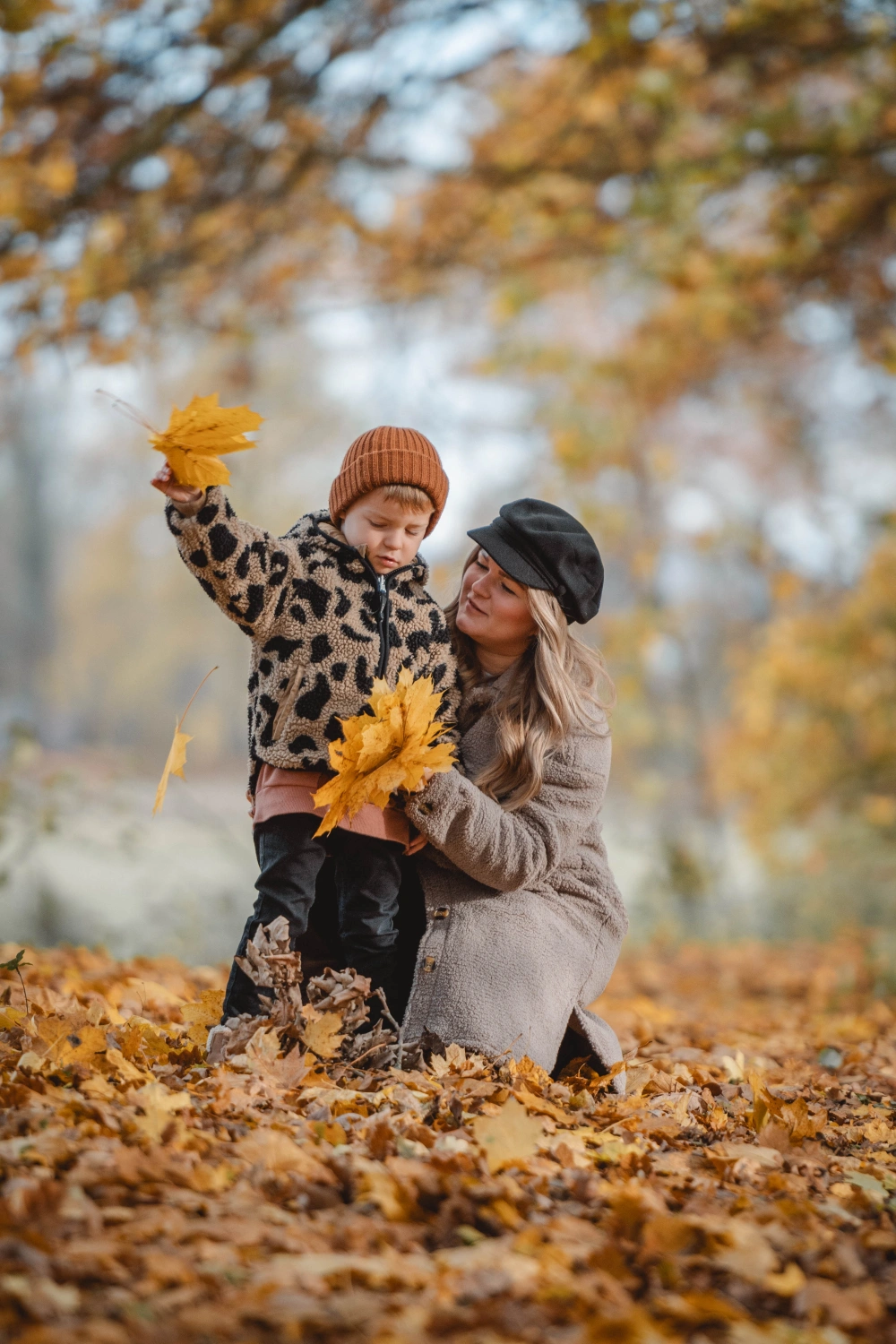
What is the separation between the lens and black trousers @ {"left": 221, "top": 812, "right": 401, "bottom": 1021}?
2578mm

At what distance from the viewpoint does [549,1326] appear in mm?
1441

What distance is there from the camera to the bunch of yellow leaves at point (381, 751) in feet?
7.82

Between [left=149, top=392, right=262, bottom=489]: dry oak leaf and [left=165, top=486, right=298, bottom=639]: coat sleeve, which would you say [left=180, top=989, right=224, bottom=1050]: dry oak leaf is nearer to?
[left=165, top=486, right=298, bottom=639]: coat sleeve

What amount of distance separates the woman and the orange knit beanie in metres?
0.23

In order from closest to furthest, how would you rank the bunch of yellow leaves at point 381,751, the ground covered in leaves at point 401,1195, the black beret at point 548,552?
the ground covered in leaves at point 401,1195 → the bunch of yellow leaves at point 381,751 → the black beret at point 548,552

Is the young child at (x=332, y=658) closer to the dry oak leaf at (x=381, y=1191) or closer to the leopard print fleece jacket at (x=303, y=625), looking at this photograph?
the leopard print fleece jacket at (x=303, y=625)

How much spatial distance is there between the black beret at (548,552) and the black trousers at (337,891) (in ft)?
2.49

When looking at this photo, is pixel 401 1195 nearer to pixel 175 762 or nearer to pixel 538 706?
pixel 175 762

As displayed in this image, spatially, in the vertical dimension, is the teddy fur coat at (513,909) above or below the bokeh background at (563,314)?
below

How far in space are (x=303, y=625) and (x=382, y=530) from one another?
0.32m

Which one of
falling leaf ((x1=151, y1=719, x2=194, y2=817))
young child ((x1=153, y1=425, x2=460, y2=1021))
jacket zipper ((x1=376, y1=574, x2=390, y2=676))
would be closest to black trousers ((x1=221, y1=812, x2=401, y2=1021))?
young child ((x1=153, y1=425, x2=460, y2=1021))

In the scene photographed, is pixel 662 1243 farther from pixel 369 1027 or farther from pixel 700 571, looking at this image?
pixel 700 571

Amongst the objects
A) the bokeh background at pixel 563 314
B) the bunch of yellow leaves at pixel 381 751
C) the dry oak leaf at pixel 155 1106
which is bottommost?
the dry oak leaf at pixel 155 1106

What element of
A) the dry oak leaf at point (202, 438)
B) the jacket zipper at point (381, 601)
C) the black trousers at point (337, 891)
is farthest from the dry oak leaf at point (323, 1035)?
the dry oak leaf at point (202, 438)
